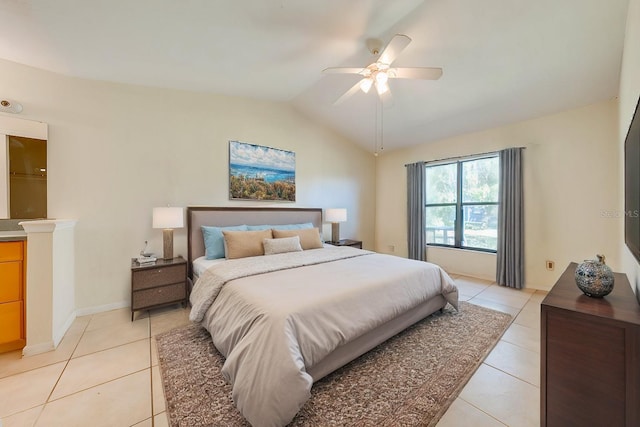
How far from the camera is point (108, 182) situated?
110 inches

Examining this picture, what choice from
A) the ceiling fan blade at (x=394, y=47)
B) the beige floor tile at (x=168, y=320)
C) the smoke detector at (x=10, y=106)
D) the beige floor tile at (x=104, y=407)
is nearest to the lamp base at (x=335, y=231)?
the beige floor tile at (x=168, y=320)

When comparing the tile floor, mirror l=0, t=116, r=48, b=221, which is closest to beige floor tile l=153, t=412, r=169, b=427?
the tile floor

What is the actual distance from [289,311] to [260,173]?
2.80 m

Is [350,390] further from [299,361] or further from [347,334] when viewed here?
[299,361]

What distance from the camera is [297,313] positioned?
4.89ft

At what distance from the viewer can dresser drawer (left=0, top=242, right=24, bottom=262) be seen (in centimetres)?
192

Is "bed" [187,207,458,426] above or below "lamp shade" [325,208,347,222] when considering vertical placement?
below

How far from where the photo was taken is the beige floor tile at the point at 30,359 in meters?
1.79

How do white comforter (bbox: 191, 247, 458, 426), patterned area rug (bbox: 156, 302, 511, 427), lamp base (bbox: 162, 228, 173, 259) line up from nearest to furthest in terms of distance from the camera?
white comforter (bbox: 191, 247, 458, 426) → patterned area rug (bbox: 156, 302, 511, 427) → lamp base (bbox: 162, 228, 173, 259)

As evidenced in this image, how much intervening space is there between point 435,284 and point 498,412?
1.12 m

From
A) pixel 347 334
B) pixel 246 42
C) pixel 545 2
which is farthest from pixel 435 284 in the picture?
pixel 246 42

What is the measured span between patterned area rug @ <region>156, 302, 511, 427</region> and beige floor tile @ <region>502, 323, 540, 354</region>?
3.0 inches

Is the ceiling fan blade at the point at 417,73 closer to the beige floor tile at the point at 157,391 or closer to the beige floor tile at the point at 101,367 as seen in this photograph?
the beige floor tile at the point at 157,391

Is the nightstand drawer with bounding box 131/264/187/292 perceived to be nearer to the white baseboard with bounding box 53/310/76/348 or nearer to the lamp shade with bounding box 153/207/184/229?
the lamp shade with bounding box 153/207/184/229
